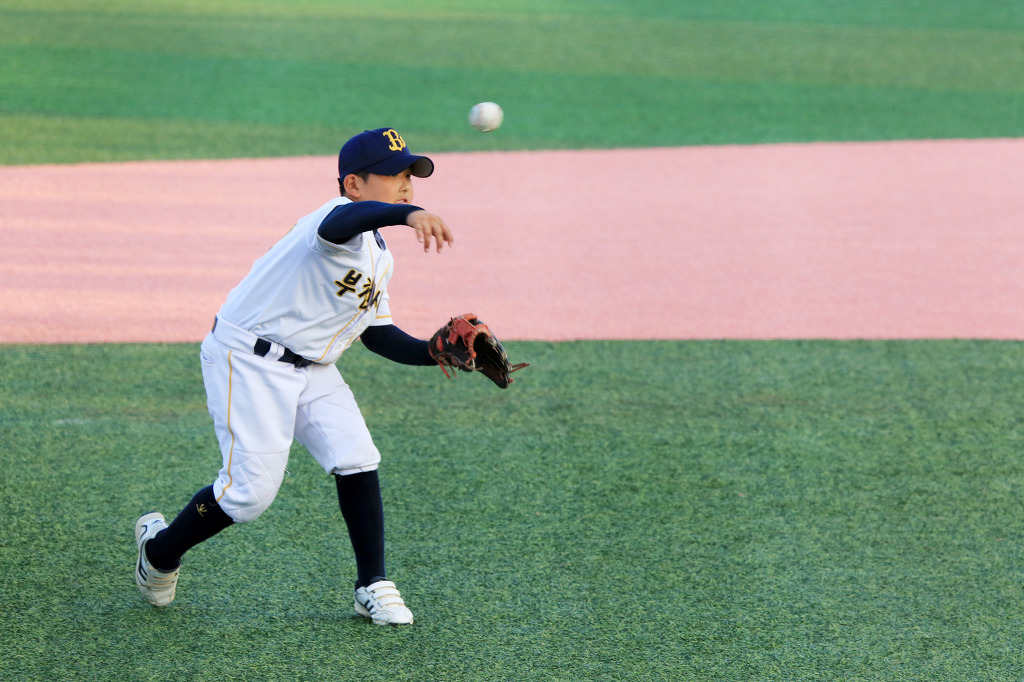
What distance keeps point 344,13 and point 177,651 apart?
14.3m

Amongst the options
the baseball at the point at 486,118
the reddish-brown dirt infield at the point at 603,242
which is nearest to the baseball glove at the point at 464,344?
the baseball at the point at 486,118

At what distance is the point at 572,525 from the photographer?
4211 mm

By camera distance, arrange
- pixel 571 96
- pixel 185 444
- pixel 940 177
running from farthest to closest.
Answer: pixel 571 96 → pixel 940 177 → pixel 185 444

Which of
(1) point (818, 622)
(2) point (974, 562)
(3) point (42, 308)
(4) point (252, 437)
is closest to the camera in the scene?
(4) point (252, 437)

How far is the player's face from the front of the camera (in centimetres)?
337

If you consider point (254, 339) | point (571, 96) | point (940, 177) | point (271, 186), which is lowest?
point (254, 339)

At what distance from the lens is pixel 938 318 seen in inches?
261

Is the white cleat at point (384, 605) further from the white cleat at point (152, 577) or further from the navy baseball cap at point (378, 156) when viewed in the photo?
the navy baseball cap at point (378, 156)

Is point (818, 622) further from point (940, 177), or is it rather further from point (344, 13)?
point (344, 13)

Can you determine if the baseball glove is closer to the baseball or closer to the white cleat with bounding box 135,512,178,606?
the white cleat with bounding box 135,512,178,606

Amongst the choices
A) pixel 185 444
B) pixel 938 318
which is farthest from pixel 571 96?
pixel 185 444

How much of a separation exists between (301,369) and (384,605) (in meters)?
0.76

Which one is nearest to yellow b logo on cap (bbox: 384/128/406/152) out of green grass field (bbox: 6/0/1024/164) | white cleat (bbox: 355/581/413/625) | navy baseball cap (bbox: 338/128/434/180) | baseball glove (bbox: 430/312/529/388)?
navy baseball cap (bbox: 338/128/434/180)

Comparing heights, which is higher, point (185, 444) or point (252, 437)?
point (185, 444)
